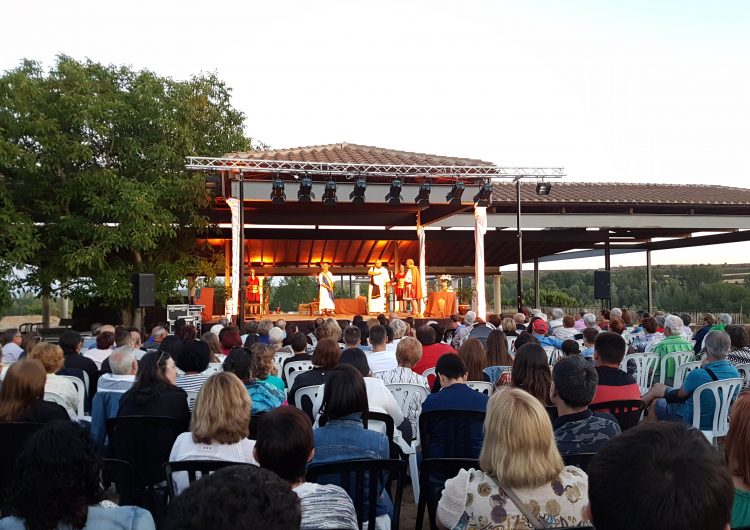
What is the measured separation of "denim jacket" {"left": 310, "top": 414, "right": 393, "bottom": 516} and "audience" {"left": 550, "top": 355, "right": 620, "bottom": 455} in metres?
0.78

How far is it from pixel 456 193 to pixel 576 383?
1054cm

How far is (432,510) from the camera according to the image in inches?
117

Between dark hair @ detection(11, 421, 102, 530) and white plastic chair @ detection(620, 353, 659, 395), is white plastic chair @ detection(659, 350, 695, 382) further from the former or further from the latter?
dark hair @ detection(11, 421, 102, 530)

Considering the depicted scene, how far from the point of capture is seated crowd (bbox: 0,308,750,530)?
3.37ft

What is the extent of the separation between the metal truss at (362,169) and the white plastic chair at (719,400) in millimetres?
8183

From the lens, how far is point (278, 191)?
12.3 m

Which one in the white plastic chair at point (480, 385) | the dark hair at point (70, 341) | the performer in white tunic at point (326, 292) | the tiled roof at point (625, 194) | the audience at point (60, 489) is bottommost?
the white plastic chair at point (480, 385)

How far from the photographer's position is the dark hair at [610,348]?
13.7ft

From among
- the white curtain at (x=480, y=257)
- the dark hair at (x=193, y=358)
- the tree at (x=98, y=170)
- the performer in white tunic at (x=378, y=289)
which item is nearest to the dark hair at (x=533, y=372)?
the dark hair at (x=193, y=358)

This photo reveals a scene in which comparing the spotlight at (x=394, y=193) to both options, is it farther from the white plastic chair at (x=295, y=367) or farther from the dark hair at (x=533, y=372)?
the dark hair at (x=533, y=372)

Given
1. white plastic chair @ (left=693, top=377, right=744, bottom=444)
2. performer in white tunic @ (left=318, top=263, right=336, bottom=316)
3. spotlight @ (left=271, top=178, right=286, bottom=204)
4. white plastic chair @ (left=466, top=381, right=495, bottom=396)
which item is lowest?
white plastic chair @ (left=693, top=377, right=744, bottom=444)

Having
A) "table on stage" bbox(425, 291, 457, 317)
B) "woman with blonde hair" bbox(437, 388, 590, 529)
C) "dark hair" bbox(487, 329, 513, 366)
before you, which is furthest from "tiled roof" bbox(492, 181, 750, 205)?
"woman with blonde hair" bbox(437, 388, 590, 529)

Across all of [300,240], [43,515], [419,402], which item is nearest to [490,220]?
[300,240]

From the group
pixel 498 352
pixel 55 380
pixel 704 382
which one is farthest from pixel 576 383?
pixel 55 380
